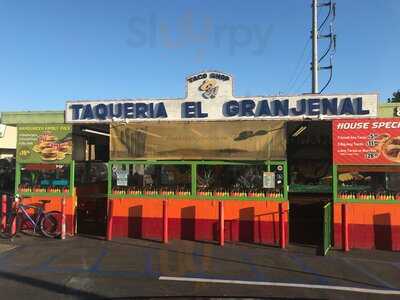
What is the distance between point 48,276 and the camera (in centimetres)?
906

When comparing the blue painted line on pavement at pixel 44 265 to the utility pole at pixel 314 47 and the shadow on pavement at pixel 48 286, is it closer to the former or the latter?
the shadow on pavement at pixel 48 286

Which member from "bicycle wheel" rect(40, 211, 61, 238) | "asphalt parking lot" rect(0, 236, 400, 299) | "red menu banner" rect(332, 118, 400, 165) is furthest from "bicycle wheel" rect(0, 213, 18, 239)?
"red menu banner" rect(332, 118, 400, 165)

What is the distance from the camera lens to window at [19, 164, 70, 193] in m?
14.1

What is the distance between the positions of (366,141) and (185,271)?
5480mm

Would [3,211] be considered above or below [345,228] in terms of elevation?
above

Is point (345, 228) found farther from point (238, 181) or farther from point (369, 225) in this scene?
Result: point (238, 181)

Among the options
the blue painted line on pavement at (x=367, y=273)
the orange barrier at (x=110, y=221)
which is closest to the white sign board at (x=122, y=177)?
the orange barrier at (x=110, y=221)

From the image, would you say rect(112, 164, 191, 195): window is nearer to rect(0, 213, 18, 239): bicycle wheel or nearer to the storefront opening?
rect(0, 213, 18, 239): bicycle wheel

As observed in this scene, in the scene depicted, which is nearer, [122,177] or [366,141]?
[366,141]

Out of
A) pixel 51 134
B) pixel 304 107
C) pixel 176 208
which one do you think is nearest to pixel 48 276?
pixel 176 208

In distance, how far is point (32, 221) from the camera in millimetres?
13445

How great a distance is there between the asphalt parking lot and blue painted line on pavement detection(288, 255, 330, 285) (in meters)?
0.02

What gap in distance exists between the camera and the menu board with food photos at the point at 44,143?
14.0 meters

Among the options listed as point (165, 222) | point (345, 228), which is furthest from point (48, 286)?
point (345, 228)
